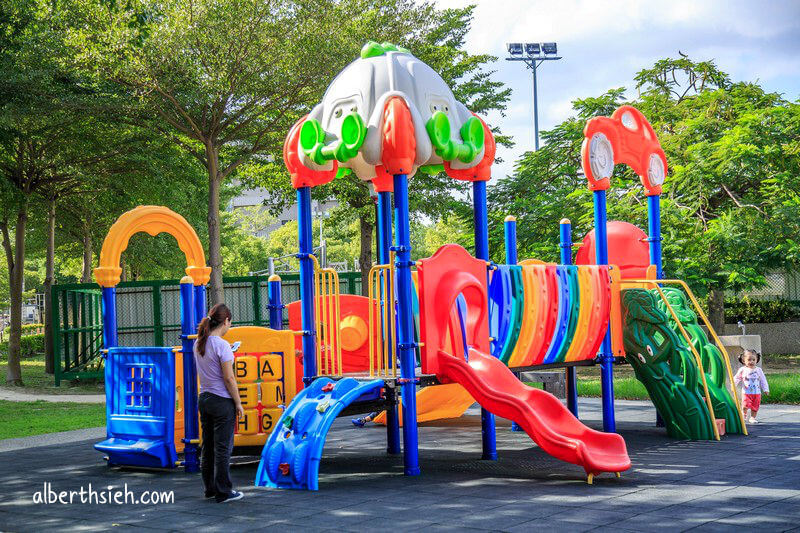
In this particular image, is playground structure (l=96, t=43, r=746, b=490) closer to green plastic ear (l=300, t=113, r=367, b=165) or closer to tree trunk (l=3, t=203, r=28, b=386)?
green plastic ear (l=300, t=113, r=367, b=165)

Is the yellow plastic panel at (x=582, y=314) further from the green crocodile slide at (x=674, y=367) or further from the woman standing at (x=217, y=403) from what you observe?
the woman standing at (x=217, y=403)

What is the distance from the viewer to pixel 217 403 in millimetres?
7797

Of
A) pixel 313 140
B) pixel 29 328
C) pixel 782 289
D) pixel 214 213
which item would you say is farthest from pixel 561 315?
pixel 29 328

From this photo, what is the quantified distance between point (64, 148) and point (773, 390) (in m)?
18.0

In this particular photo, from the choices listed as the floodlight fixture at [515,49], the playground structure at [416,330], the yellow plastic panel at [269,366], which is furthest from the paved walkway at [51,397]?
the floodlight fixture at [515,49]

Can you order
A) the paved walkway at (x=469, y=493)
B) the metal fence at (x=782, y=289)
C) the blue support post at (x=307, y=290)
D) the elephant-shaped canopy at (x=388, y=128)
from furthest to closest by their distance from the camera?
the metal fence at (x=782, y=289)
the blue support post at (x=307, y=290)
the elephant-shaped canopy at (x=388, y=128)
the paved walkway at (x=469, y=493)

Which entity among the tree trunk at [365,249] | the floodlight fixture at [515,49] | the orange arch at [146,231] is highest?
the floodlight fixture at [515,49]

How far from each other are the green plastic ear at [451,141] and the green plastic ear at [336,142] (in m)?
0.79

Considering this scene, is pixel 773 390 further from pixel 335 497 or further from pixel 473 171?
pixel 335 497

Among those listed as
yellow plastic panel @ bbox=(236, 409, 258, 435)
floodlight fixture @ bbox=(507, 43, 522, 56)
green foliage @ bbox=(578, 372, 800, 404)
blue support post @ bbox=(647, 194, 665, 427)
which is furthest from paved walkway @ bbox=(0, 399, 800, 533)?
floodlight fixture @ bbox=(507, 43, 522, 56)

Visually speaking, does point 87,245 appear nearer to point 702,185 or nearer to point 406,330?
point 702,185

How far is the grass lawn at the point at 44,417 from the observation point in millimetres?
15055

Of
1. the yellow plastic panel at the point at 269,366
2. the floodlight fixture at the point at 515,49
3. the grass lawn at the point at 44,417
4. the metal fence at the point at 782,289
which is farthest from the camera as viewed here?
the floodlight fixture at the point at 515,49

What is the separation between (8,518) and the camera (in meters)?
7.50
